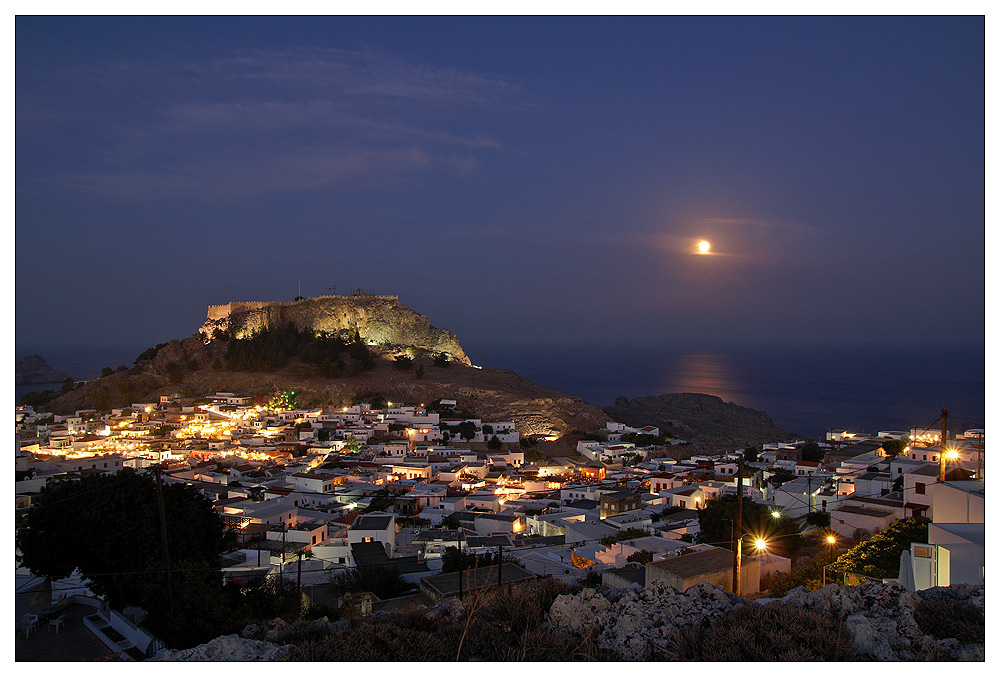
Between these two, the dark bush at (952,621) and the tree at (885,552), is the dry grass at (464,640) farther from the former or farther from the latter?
the tree at (885,552)

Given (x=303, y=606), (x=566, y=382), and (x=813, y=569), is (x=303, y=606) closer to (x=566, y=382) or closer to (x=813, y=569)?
(x=813, y=569)

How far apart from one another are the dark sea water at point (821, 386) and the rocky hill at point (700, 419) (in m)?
3.41

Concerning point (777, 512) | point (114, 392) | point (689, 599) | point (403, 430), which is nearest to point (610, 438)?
point (403, 430)

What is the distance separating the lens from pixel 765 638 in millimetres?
2678

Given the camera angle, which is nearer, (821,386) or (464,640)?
(464,640)

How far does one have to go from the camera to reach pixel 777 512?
1155 centimetres

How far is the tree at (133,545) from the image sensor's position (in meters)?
5.21

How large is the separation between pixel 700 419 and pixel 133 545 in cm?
3660

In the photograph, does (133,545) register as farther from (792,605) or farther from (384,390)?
(384,390)

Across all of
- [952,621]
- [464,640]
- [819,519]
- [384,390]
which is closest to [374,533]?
[819,519]

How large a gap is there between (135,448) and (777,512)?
22219mm

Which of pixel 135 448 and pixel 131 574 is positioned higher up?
pixel 131 574

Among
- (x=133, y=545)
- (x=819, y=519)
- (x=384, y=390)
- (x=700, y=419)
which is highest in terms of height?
(x=133, y=545)

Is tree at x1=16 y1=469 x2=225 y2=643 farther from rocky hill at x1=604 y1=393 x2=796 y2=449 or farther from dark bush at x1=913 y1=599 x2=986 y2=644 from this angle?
rocky hill at x1=604 y1=393 x2=796 y2=449
